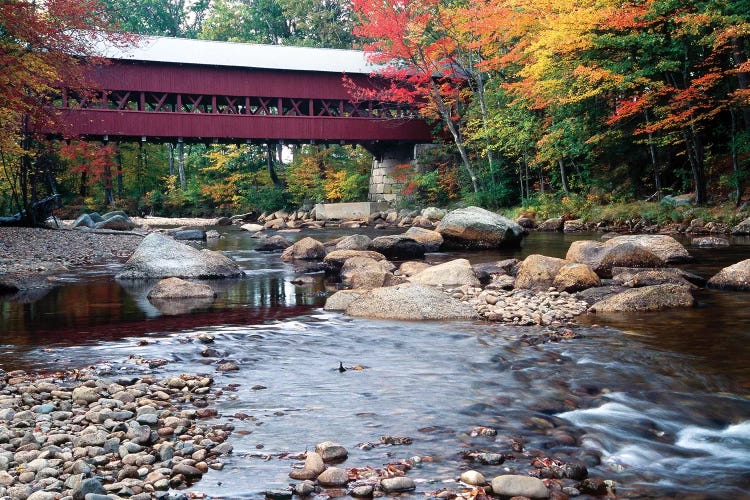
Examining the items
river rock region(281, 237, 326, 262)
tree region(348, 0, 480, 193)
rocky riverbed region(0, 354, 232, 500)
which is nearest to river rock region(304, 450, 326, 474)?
rocky riverbed region(0, 354, 232, 500)

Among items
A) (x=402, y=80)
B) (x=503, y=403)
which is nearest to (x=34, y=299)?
(x=503, y=403)

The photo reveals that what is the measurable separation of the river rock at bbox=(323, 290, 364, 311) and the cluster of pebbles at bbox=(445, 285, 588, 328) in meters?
1.21

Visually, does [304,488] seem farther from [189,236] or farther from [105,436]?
[189,236]

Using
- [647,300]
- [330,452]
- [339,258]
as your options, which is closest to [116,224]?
[339,258]

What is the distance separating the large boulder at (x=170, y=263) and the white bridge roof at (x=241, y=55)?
546 inches

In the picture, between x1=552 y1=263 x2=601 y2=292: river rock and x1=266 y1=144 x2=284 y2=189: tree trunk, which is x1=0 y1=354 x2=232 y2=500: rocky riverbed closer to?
x1=552 y1=263 x2=601 y2=292: river rock

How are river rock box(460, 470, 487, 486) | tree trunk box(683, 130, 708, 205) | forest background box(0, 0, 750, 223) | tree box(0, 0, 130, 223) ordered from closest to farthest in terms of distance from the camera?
1. river rock box(460, 470, 487, 486)
2. tree box(0, 0, 130, 223)
3. forest background box(0, 0, 750, 223)
4. tree trunk box(683, 130, 708, 205)

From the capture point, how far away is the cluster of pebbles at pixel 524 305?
6.44 m

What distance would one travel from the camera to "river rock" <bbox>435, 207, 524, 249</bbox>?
43.7 feet

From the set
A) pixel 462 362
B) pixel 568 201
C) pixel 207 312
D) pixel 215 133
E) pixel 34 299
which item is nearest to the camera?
pixel 462 362

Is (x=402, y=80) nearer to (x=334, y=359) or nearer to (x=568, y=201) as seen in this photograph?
(x=568, y=201)

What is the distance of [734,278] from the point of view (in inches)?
307

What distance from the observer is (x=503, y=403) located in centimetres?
401

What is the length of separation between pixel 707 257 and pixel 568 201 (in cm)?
928
